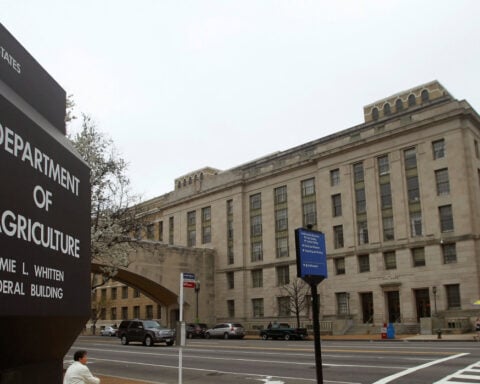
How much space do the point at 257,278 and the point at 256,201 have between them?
9.66 m

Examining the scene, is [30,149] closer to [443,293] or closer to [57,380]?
[57,380]

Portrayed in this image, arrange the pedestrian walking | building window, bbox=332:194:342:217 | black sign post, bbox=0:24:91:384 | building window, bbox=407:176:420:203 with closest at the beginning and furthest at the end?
black sign post, bbox=0:24:91:384 < the pedestrian walking < building window, bbox=407:176:420:203 < building window, bbox=332:194:342:217

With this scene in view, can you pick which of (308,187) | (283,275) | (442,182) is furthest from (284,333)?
(308,187)

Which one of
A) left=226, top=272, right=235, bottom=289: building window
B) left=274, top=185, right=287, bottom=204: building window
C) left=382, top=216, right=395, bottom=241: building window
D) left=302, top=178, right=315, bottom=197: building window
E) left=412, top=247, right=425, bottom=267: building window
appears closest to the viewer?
left=412, top=247, right=425, bottom=267: building window

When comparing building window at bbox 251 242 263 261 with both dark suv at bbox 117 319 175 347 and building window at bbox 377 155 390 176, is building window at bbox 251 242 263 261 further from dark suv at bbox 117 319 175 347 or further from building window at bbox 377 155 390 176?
dark suv at bbox 117 319 175 347

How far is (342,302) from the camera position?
177ft

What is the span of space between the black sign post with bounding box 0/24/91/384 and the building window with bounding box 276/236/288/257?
57.4 meters

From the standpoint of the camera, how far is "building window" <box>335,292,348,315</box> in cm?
5350

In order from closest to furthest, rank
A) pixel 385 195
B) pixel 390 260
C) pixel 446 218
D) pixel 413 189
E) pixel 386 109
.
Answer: pixel 446 218 → pixel 413 189 → pixel 390 260 → pixel 385 195 → pixel 386 109

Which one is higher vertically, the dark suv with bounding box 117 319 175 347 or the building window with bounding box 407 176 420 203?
the building window with bounding box 407 176 420 203

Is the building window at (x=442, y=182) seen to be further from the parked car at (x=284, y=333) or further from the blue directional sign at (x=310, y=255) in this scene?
the blue directional sign at (x=310, y=255)

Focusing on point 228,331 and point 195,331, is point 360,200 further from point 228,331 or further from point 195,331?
point 195,331

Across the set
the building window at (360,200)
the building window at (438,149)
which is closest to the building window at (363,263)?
the building window at (360,200)

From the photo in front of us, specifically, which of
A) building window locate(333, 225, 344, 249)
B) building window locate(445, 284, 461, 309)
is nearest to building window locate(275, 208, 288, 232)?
building window locate(333, 225, 344, 249)
